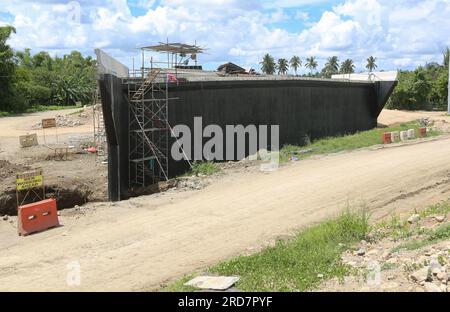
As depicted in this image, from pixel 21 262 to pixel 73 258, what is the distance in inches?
49.2

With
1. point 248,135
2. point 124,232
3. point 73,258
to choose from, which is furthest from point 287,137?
point 73,258

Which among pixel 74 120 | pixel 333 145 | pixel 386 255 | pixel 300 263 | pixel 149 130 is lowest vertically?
pixel 300 263

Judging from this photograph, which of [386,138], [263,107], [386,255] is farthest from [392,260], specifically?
[386,138]

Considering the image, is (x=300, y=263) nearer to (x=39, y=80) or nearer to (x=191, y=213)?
(x=191, y=213)

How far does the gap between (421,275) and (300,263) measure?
8.14 ft

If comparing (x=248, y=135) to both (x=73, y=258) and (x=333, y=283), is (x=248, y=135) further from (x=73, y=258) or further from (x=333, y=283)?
(x=333, y=283)

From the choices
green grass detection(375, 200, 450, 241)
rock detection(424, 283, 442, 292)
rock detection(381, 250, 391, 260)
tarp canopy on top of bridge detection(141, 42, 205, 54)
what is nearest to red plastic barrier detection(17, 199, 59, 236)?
green grass detection(375, 200, 450, 241)

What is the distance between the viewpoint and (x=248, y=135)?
2797 centimetres

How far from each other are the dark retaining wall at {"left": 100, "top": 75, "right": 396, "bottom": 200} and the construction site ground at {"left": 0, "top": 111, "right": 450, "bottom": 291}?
263 cm

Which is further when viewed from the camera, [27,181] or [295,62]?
[295,62]

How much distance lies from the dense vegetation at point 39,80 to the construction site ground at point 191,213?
21101 millimetres

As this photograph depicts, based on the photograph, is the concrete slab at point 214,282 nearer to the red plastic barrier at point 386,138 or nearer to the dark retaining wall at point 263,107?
the dark retaining wall at point 263,107

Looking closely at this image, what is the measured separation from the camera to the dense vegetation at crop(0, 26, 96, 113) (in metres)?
56.8

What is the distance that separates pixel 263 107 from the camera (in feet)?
96.6
